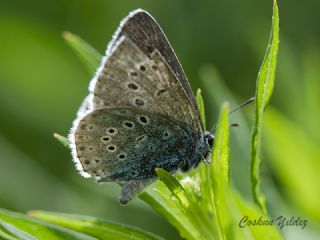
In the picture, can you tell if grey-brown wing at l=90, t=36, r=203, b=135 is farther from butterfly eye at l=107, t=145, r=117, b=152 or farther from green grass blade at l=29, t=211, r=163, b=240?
green grass blade at l=29, t=211, r=163, b=240

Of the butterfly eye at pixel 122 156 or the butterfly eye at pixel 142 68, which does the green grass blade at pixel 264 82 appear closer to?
the butterfly eye at pixel 142 68

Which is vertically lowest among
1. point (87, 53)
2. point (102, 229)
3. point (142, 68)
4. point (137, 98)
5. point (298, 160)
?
point (298, 160)

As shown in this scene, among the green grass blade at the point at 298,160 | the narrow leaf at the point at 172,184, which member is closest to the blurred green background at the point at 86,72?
the green grass blade at the point at 298,160

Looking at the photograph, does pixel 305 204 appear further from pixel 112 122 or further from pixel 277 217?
pixel 112 122

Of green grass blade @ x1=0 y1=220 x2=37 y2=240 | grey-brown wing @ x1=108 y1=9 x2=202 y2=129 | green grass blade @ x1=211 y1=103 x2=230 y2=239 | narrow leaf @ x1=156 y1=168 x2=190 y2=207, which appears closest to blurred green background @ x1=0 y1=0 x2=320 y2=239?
grey-brown wing @ x1=108 y1=9 x2=202 y2=129

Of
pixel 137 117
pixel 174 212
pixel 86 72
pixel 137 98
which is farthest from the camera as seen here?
pixel 86 72

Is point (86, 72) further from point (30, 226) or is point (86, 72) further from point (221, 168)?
point (221, 168)

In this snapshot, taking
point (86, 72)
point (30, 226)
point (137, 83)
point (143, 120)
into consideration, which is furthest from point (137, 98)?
point (86, 72)
